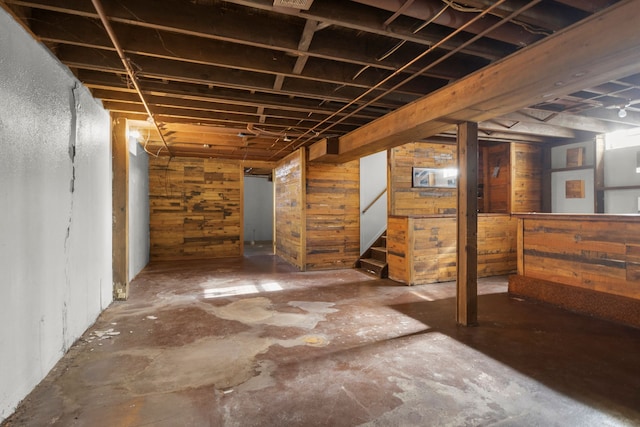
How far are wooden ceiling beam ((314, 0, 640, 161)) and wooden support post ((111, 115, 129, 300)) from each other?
389 cm

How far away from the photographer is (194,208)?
8.21 m

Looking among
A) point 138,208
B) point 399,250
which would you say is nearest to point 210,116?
point 138,208

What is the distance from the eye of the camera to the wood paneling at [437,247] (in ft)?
17.4

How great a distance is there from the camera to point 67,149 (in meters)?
2.82

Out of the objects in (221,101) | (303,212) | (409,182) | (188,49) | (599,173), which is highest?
(188,49)

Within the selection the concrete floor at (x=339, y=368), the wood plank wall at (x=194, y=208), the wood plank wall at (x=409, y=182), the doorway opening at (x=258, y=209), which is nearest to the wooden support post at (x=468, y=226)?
the concrete floor at (x=339, y=368)

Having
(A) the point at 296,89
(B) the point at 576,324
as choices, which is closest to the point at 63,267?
(A) the point at 296,89

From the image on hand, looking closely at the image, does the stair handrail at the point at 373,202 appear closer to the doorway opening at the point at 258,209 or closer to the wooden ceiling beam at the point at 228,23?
the wooden ceiling beam at the point at 228,23

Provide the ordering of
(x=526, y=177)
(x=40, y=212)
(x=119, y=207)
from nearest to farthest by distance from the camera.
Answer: (x=40, y=212) < (x=119, y=207) < (x=526, y=177)

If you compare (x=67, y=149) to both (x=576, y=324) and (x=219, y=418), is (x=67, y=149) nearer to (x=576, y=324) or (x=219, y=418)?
(x=219, y=418)

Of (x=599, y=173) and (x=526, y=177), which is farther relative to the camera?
(x=526, y=177)

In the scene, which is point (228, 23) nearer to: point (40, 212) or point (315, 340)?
point (40, 212)

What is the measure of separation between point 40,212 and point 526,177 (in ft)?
26.7

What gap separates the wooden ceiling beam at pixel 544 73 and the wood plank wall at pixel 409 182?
2.48 metres
